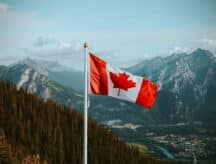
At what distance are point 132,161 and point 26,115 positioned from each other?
30927 mm

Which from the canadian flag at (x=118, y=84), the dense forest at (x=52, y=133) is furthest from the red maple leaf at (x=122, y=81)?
the dense forest at (x=52, y=133)

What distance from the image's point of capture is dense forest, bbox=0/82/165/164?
343 ft

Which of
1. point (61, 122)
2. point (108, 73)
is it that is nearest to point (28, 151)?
point (61, 122)

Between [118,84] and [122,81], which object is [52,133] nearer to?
[118,84]

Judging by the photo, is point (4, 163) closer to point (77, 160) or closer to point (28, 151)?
point (28, 151)

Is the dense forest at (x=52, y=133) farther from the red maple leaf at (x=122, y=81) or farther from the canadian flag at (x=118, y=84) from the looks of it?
the red maple leaf at (x=122, y=81)

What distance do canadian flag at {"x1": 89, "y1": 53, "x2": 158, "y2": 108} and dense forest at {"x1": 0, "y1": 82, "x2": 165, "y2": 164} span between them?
2809 inches

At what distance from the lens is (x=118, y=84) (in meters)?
22.9

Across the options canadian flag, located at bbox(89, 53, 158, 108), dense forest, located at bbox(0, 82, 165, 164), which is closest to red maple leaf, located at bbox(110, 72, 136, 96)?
canadian flag, located at bbox(89, 53, 158, 108)

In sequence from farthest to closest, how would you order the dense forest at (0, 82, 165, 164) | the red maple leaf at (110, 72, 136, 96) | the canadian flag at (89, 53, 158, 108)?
1. the dense forest at (0, 82, 165, 164)
2. the red maple leaf at (110, 72, 136, 96)
3. the canadian flag at (89, 53, 158, 108)

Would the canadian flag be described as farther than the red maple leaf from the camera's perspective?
No

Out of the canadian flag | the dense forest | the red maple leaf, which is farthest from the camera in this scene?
the dense forest

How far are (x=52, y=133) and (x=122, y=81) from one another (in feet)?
317

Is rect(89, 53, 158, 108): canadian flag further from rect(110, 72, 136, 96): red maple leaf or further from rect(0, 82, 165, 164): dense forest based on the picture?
rect(0, 82, 165, 164): dense forest
